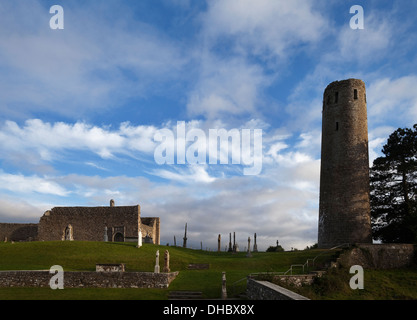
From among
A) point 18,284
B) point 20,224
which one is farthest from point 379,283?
point 20,224

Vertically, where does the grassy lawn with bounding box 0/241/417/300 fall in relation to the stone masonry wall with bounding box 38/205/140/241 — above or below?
below

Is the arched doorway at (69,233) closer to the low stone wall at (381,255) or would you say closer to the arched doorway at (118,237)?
the arched doorway at (118,237)

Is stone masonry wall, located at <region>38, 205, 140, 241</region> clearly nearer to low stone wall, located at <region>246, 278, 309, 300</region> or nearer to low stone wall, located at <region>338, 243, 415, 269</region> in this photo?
low stone wall, located at <region>338, 243, 415, 269</region>

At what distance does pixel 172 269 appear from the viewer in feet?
88.4

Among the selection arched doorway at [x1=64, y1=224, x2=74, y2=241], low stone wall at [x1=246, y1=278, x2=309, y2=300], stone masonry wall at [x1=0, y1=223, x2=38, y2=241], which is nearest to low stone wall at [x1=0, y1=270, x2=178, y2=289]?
low stone wall at [x1=246, y1=278, x2=309, y2=300]

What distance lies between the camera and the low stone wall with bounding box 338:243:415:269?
26.7m

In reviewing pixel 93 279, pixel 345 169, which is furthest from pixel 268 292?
pixel 345 169

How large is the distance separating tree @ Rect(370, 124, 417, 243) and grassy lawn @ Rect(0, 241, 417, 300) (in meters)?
8.41

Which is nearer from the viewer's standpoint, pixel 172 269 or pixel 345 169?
pixel 172 269

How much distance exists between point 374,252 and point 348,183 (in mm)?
7702

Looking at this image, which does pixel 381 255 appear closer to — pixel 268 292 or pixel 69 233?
pixel 268 292

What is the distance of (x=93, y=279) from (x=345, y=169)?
24296mm

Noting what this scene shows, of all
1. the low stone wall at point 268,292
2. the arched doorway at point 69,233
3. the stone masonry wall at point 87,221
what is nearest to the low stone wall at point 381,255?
the low stone wall at point 268,292
